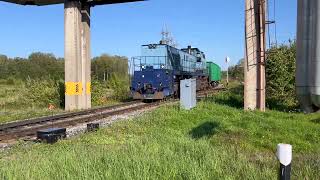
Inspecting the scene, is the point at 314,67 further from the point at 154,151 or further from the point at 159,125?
the point at 159,125

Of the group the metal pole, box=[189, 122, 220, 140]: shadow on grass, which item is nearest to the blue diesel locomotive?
box=[189, 122, 220, 140]: shadow on grass

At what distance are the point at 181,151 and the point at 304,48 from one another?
4909 millimetres

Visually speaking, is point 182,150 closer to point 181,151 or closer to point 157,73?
point 181,151

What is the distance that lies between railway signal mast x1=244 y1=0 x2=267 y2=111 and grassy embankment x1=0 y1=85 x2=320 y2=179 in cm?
155

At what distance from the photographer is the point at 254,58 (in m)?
19.1

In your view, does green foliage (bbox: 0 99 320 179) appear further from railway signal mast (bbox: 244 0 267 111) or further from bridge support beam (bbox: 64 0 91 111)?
bridge support beam (bbox: 64 0 91 111)

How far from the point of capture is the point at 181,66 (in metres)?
33.9

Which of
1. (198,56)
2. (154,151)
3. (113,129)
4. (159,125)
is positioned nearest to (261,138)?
(159,125)

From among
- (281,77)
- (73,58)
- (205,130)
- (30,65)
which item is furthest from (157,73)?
(30,65)

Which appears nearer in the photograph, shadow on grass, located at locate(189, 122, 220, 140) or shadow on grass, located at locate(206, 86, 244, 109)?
shadow on grass, located at locate(189, 122, 220, 140)

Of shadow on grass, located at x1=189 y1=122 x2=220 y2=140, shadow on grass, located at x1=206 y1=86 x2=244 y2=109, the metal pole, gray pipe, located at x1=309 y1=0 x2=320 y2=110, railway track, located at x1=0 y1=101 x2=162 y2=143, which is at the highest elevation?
gray pipe, located at x1=309 y1=0 x2=320 y2=110

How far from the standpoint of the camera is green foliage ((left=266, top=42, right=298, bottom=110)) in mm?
21161

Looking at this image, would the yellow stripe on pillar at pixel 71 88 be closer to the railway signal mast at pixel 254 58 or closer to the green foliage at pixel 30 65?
the railway signal mast at pixel 254 58

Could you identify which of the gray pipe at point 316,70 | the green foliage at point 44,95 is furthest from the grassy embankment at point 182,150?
the green foliage at point 44,95
